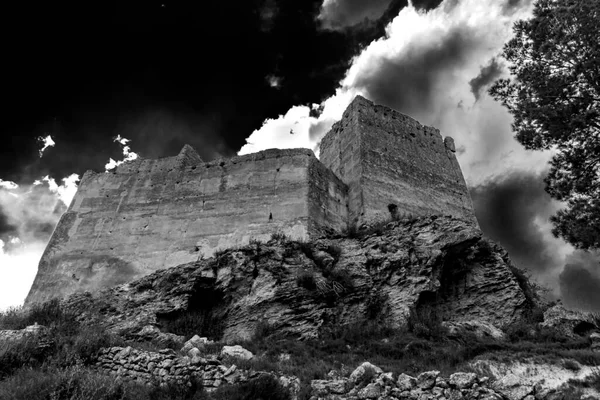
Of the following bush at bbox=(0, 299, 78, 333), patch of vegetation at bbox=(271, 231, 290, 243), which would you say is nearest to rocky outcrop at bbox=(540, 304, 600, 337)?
patch of vegetation at bbox=(271, 231, 290, 243)

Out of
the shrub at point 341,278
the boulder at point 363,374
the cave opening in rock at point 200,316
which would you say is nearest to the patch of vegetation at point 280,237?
the shrub at point 341,278

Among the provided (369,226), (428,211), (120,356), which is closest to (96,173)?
(369,226)

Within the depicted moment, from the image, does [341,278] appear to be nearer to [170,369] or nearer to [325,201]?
[325,201]

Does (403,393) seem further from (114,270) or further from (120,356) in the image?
(114,270)

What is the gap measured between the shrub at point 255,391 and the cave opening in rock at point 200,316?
5289 mm

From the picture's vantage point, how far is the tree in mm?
11484

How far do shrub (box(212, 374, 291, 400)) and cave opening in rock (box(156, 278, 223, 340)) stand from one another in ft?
17.4

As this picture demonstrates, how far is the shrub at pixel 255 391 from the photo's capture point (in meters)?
7.61

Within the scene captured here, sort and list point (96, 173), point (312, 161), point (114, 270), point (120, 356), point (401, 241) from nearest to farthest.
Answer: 1. point (120, 356)
2. point (401, 241)
3. point (114, 270)
4. point (312, 161)
5. point (96, 173)

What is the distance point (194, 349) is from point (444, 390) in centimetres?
532

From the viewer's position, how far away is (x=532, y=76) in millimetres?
12570

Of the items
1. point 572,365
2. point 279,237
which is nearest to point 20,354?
point 279,237

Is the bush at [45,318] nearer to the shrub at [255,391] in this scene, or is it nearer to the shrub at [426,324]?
→ the shrub at [255,391]

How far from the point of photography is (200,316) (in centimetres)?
1379
